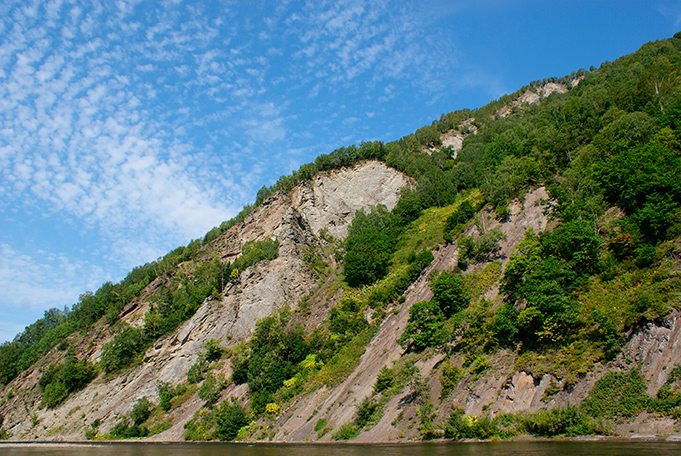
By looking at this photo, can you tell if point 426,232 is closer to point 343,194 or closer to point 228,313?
point 343,194

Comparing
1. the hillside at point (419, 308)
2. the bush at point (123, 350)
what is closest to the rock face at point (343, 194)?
the hillside at point (419, 308)

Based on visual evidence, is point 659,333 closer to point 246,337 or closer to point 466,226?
point 466,226

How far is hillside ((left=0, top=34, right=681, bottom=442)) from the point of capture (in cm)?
2433

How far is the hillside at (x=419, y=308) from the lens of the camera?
24328 mm

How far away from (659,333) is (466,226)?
94.0ft

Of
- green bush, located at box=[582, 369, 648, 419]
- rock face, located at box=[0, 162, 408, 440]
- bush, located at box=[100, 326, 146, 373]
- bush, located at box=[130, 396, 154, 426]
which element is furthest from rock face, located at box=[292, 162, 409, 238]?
green bush, located at box=[582, 369, 648, 419]

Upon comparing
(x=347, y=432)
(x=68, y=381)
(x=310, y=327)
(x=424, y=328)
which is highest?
(x=68, y=381)

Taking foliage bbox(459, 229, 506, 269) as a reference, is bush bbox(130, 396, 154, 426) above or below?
above

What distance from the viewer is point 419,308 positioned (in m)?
36.9

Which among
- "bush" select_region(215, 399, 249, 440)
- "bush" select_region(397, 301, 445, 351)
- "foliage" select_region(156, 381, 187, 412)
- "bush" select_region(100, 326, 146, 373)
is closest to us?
"bush" select_region(397, 301, 445, 351)

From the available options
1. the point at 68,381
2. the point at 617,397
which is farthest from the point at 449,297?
the point at 68,381

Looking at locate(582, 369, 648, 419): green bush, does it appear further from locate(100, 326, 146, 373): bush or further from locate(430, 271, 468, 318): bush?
locate(100, 326, 146, 373): bush

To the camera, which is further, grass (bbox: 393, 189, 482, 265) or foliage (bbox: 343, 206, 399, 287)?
foliage (bbox: 343, 206, 399, 287)

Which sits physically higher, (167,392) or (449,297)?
(167,392)
